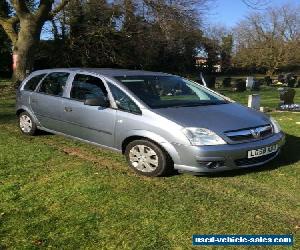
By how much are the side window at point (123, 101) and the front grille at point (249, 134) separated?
1.32 metres


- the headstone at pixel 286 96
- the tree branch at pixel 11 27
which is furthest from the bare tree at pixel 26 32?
the headstone at pixel 286 96

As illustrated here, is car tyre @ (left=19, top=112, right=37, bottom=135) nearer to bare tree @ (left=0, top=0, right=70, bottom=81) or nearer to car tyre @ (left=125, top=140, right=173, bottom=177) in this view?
car tyre @ (left=125, top=140, right=173, bottom=177)

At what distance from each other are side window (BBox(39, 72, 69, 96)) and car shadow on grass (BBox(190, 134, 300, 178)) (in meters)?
3.12

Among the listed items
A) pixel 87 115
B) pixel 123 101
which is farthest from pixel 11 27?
pixel 123 101

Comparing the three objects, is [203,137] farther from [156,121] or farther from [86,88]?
[86,88]

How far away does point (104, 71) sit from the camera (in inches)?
286

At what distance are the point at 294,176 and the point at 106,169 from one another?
2.59 meters

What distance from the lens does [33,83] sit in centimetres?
849

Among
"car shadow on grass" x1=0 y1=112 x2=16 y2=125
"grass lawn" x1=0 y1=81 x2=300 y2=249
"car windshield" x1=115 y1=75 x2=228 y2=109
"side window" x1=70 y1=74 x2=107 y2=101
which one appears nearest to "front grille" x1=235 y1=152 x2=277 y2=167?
"grass lawn" x1=0 y1=81 x2=300 y2=249

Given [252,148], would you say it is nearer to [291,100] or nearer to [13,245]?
[13,245]

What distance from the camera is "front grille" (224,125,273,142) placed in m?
5.73

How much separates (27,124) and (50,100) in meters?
1.15

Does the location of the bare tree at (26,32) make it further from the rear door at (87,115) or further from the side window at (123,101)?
the side window at (123,101)

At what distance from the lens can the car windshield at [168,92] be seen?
21.2 feet
